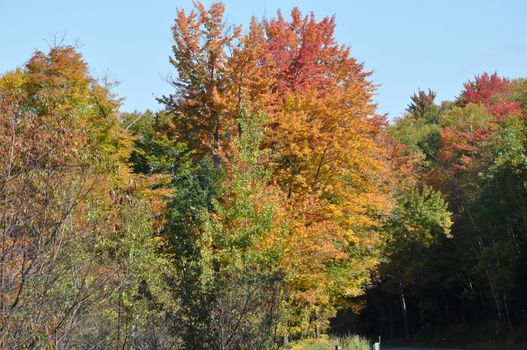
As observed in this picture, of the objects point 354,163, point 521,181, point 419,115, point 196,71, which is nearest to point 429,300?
point 521,181

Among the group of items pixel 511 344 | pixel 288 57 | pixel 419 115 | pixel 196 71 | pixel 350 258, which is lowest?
pixel 511 344

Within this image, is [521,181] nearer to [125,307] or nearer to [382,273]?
[382,273]

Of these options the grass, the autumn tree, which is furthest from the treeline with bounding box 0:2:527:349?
the grass

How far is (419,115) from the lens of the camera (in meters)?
66.3

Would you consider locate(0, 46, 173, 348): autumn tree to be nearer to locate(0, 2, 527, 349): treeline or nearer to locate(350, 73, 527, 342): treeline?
locate(0, 2, 527, 349): treeline

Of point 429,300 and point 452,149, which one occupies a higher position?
point 452,149

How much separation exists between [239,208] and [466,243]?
74.4 ft

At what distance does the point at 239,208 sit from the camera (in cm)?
1256

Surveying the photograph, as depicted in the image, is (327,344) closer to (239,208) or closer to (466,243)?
(239,208)

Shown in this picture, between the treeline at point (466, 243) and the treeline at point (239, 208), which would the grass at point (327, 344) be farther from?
the treeline at point (466, 243)

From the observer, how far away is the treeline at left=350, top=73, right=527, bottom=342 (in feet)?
92.6

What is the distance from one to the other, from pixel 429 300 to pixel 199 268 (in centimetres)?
2782

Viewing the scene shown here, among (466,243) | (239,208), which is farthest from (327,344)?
(466,243)

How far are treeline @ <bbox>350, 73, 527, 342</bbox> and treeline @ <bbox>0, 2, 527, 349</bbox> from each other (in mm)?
137
